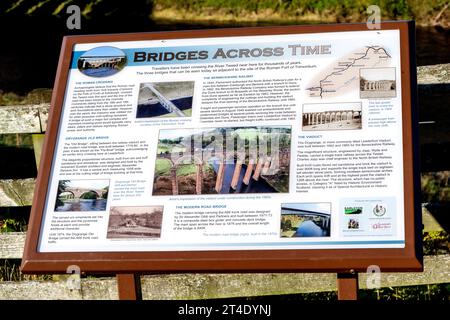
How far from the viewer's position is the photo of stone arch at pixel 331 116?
4568 millimetres

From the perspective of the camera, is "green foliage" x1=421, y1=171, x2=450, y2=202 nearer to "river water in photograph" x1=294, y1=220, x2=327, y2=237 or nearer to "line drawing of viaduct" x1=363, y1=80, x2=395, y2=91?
"line drawing of viaduct" x1=363, y1=80, x2=395, y2=91

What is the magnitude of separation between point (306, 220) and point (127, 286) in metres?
1.04

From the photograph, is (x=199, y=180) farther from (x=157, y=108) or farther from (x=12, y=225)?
(x=12, y=225)

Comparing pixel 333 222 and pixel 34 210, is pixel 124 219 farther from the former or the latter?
pixel 333 222

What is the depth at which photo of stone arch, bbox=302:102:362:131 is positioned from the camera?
457cm

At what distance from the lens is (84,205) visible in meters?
4.64

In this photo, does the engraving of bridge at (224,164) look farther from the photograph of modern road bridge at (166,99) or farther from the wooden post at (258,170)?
the photograph of modern road bridge at (166,99)

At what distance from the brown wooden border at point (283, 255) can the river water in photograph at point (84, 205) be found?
13 cm

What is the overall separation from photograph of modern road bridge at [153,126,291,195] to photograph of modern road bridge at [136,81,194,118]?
123 mm

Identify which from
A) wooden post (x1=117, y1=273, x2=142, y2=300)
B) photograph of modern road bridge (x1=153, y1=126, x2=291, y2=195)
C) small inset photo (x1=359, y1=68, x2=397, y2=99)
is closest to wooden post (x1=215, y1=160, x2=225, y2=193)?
photograph of modern road bridge (x1=153, y1=126, x2=291, y2=195)

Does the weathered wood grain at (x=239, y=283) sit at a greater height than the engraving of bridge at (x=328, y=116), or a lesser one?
lesser

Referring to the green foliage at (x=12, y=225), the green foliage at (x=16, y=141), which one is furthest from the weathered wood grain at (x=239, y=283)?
the green foliage at (x=16, y=141)

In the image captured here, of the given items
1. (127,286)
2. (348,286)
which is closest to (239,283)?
(127,286)

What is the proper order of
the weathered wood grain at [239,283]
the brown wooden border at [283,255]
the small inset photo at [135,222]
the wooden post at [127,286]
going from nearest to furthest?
the brown wooden border at [283,255] < the small inset photo at [135,222] < the wooden post at [127,286] < the weathered wood grain at [239,283]
